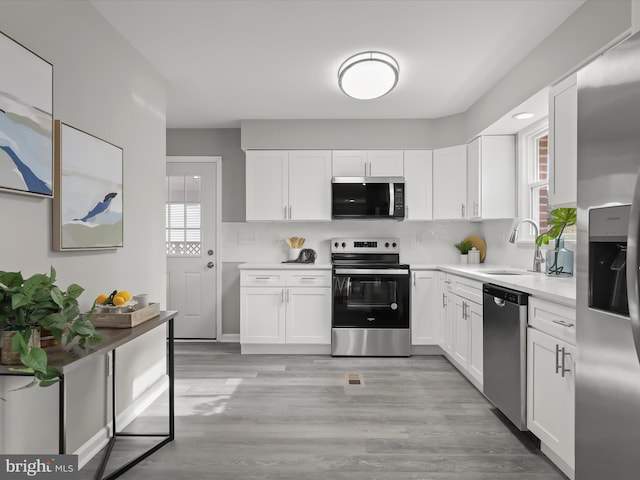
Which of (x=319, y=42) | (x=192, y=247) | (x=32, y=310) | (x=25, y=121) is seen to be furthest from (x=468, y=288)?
(x=192, y=247)

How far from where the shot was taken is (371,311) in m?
4.15

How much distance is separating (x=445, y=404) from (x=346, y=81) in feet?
8.03

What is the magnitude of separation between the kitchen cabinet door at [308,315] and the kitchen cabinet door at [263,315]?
0.08 m

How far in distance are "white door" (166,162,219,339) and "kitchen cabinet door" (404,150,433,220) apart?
2227 mm

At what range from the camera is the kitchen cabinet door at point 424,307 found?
4.16m

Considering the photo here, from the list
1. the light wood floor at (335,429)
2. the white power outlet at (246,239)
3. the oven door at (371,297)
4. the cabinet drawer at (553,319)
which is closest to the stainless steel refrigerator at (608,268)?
the cabinet drawer at (553,319)

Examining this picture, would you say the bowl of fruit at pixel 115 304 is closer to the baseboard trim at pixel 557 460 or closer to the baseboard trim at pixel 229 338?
the baseboard trim at pixel 557 460

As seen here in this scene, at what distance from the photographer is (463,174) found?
4.24m

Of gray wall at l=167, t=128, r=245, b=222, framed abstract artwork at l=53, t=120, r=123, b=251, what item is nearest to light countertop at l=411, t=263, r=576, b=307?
framed abstract artwork at l=53, t=120, r=123, b=251

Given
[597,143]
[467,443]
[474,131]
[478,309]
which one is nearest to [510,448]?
[467,443]

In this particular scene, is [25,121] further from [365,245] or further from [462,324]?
[365,245]

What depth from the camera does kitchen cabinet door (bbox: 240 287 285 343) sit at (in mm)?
4230

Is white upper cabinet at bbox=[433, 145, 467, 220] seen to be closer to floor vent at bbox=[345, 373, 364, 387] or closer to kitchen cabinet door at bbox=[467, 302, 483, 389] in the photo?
kitchen cabinet door at bbox=[467, 302, 483, 389]

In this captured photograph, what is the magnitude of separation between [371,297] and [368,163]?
4.76 ft
